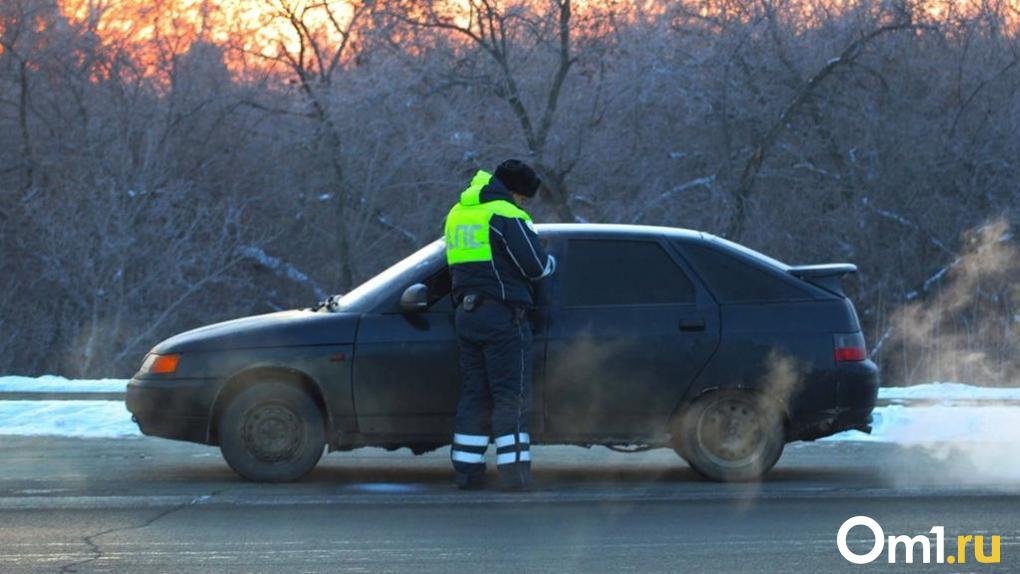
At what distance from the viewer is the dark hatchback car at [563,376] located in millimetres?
8789

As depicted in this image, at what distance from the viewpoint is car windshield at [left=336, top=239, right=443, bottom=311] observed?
905 cm

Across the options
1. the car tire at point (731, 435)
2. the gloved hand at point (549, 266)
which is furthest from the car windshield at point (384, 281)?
the car tire at point (731, 435)

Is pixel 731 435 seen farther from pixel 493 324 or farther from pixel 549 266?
pixel 493 324

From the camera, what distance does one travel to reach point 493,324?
8453 mm

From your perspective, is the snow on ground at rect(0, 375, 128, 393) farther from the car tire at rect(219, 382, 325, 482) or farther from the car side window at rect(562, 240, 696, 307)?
the car side window at rect(562, 240, 696, 307)

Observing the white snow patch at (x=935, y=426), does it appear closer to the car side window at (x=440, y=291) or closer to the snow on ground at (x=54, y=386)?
the car side window at (x=440, y=291)

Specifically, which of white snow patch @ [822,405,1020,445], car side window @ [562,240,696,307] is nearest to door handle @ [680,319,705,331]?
car side window @ [562,240,696,307]

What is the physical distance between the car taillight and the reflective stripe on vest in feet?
6.70

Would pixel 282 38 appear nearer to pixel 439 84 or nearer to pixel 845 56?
pixel 439 84

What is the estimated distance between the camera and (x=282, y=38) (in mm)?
24156

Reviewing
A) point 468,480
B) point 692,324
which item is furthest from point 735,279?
point 468,480

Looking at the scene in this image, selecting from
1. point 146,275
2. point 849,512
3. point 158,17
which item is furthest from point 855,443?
point 158,17

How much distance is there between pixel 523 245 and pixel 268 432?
75.2 inches

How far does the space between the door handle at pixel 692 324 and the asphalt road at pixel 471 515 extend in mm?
944
